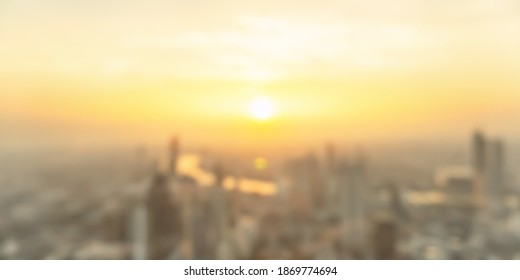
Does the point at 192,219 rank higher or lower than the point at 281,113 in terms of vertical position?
lower

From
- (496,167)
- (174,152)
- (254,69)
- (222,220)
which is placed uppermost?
(254,69)

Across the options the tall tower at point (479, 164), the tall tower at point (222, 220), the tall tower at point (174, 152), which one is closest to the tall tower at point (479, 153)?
the tall tower at point (479, 164)

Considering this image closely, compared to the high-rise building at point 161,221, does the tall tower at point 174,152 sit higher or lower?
higher

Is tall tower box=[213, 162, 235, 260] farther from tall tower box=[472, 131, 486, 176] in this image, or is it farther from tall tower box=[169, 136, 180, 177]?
tall tower box=[472, 131, 486, 176]

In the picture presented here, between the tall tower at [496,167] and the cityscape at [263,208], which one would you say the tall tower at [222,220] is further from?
the tall tower at [496,167]

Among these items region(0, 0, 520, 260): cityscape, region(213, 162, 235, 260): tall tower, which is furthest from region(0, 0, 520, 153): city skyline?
region(213, 162, 235, 260): tall tower

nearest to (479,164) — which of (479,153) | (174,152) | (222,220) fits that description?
(479,153)

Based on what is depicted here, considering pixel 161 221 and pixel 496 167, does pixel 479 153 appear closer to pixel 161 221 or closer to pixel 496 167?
pixel 496 167
